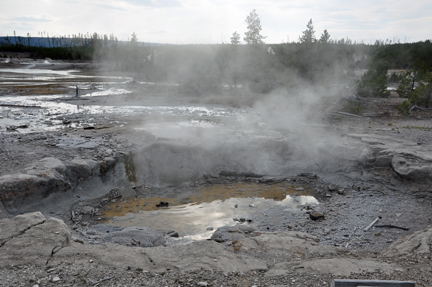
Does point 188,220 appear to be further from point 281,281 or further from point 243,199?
point 281,281

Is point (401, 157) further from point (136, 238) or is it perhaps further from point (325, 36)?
point (325, 36)

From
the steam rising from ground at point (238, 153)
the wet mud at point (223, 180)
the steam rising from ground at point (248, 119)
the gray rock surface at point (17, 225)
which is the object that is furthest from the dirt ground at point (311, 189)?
the gray rock surface at point (17, 225)

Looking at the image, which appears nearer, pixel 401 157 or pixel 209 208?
pixel 209 208

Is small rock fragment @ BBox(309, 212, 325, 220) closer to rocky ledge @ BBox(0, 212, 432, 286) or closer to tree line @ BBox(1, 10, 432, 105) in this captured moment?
rocky ledge @ BBox(0, 212, 432, 286)

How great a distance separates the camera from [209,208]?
207 inches

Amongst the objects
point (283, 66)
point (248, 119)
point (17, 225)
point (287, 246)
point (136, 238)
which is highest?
point (283, 66)

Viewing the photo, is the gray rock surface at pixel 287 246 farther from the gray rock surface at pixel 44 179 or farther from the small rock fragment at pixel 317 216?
the gray rock surface at pixel 44 179

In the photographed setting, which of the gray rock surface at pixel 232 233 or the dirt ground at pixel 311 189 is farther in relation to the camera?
the gray rock surface at pixel 232 233

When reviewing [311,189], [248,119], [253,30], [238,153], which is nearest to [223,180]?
[238,153]

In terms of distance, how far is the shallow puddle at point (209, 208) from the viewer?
470cm

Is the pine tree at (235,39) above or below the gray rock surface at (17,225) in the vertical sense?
above

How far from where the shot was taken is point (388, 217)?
4.74m

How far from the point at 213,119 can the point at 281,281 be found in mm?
7717

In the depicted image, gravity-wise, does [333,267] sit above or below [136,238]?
above
